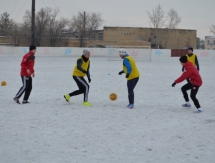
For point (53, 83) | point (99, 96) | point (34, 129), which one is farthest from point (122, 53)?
point (53, 83)

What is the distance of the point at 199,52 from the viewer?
139 ft

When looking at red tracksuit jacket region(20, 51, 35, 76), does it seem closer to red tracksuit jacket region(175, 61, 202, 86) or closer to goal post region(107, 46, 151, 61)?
red tracksuit jacket region(175, 61, 202, 86)

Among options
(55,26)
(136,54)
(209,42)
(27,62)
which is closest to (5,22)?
(55,26)

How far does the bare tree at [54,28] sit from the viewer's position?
218 feet

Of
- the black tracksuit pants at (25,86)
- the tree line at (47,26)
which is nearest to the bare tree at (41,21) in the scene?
the tree line at (47,26)

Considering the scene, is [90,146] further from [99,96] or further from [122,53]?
[99,96]

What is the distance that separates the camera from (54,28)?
72.5 meters

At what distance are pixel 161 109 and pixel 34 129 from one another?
12.2 ft

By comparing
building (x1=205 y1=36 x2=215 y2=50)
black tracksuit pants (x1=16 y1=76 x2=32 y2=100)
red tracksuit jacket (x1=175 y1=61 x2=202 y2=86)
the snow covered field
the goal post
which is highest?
building (x1=205 y1=36 x2=215 y2=50)

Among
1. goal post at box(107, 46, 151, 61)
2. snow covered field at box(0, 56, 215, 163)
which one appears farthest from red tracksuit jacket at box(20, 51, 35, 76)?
goal post at box(107, 46, 151, 61)

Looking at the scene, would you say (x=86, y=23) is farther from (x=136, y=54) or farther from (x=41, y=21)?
(x=136, y=54)

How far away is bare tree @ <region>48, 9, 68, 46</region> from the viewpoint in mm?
66562

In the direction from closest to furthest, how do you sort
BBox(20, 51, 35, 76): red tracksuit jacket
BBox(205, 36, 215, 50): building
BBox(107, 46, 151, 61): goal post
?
BBox(20, 51, 35, 76): red tracksuit jacket < BBox(107, 46, 151, 61): goal post < BBox(205, 36, 215, 50): building

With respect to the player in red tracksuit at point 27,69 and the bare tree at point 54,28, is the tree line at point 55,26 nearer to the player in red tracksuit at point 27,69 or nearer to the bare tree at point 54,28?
the bare tree at point 54,28
